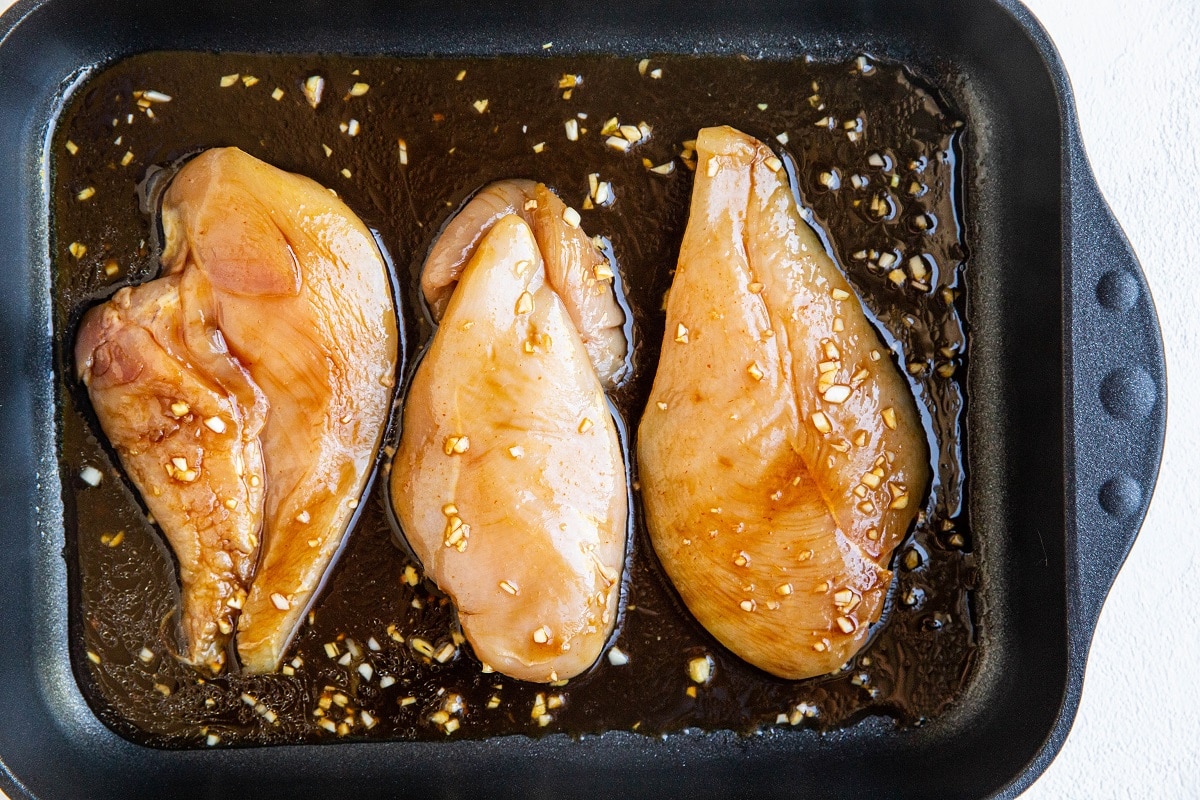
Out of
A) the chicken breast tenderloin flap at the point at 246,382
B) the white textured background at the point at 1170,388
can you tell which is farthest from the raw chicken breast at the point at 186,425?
the white textured background at the point at 1170,388

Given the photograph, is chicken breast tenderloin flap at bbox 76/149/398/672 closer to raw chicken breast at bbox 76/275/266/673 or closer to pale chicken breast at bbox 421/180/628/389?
raw chicken breast at bbox 76/275/266/673

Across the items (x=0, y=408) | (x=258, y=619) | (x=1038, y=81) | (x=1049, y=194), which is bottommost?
(x=258, y=619)

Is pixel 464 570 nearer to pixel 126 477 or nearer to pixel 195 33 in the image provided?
pixel 126 477

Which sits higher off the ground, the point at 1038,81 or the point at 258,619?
the point at 1038,81

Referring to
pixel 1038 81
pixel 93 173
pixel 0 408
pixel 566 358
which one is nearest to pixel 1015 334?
pixel 1038 81

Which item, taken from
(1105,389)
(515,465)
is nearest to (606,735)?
(515,465)

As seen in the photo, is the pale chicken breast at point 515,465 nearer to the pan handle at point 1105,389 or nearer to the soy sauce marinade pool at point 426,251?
the soy sauce marinade pool at point 426,251

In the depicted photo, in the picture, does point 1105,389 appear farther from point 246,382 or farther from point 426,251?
point 246,382
